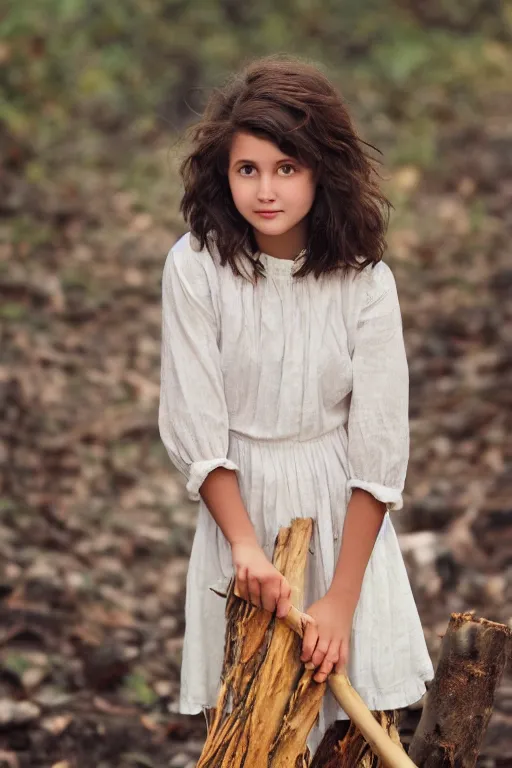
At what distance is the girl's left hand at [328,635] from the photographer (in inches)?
89.0

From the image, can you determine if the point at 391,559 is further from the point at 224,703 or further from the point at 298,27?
the point at 298,27

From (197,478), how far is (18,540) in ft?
7.85

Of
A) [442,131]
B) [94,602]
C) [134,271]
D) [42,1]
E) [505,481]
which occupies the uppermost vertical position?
[42,1]

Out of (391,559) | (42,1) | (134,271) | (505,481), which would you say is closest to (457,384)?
(505,481)

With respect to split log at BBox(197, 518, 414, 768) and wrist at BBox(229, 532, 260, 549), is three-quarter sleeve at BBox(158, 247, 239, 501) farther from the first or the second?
split log at BBox(197, 518, 414, 768)

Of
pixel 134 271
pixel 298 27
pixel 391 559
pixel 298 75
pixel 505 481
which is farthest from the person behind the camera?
pixel 298 27

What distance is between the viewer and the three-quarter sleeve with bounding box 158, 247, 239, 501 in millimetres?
2357

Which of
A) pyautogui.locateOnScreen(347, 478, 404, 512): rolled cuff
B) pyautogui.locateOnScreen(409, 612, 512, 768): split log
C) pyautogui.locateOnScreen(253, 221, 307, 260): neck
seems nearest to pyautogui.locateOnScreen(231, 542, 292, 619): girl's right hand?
pyautogui.locateOnScreen(347, 478, 404, 512): rolled cuff

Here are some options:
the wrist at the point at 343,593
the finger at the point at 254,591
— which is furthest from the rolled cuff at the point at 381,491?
the finger at the point at 254,591

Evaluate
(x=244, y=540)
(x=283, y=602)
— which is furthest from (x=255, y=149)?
(x=283, y=602)

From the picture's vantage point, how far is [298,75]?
229 centimetres

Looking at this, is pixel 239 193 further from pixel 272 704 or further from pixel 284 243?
pixel 272 704

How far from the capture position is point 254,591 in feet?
7.41

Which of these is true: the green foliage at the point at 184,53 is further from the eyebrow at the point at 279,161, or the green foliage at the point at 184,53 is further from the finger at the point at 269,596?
the finger at the point at 269,596
